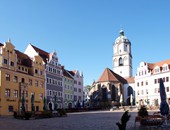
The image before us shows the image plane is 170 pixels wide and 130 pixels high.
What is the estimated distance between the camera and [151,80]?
76125 millimetres

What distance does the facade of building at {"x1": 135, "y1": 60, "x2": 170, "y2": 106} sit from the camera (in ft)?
237

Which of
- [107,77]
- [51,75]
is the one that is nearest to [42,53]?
[51,75]

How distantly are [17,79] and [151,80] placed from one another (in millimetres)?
40327

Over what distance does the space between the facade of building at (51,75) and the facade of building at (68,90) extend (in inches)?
114

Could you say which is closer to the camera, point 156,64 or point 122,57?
point 156,64

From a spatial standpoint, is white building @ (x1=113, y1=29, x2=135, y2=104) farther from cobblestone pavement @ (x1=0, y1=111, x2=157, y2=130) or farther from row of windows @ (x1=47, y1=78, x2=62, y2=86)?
cobblestone pavement @ (x1=0, y1=111, x2=157, y2=130)

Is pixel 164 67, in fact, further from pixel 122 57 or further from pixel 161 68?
pixel 122 57

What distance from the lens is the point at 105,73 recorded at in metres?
92.7

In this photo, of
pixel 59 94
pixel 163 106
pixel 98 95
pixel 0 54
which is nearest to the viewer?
pixel 163 106

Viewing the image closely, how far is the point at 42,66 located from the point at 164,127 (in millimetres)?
47180

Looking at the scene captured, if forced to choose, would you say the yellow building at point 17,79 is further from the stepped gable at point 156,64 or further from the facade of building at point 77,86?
the stepped gable at point 156,64

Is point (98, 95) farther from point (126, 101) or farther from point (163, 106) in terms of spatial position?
point (163, 106)

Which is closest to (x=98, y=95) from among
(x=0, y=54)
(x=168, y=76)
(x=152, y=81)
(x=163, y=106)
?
(x=152, y=81)

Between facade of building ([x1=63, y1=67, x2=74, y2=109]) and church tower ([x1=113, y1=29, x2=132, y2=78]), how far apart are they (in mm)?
42332
